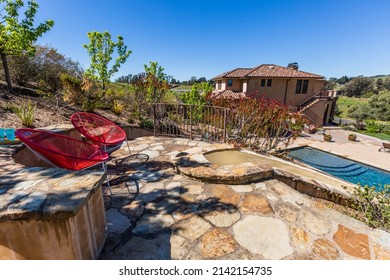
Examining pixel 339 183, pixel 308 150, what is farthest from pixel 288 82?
pixel 339 183

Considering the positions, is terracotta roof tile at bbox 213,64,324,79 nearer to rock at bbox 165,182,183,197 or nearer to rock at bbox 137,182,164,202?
rock at bbox 165,182,183,197

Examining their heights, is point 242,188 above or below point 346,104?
below

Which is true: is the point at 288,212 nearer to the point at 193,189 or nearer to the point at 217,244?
the point at 217,244

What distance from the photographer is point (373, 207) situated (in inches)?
85.0

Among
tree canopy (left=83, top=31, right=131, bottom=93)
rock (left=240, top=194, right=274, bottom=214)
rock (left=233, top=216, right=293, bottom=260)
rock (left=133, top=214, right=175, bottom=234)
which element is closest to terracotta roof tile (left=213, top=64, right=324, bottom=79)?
tree canopy (left=83, top=31, right=131, bottom=93)

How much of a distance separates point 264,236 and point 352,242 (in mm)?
831

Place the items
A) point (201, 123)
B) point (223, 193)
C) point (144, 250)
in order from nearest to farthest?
point (144, 250), point (223, 193), point (201, 123)

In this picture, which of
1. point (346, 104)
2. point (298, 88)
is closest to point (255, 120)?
point (298, 88)

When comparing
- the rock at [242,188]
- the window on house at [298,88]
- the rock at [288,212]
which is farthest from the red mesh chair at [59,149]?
the window on house at [298,88]

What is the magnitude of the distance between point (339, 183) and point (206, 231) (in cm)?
244

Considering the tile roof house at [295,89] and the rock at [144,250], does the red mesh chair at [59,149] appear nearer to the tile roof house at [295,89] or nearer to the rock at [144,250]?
the rock at [144,250]

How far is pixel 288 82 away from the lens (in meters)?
19.2

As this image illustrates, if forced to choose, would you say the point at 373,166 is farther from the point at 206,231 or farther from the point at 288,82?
the point at 288,82
